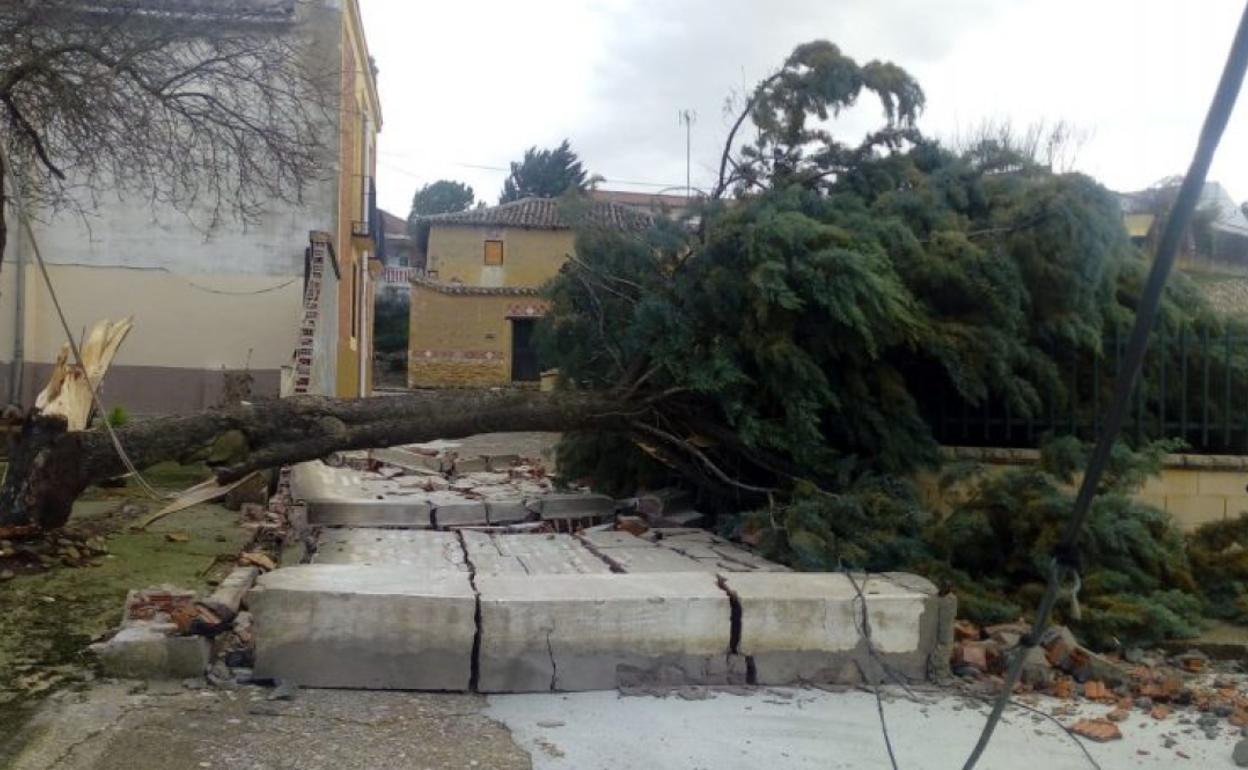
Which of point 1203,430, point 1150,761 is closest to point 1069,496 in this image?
point 1203,430

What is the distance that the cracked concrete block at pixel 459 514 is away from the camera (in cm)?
871

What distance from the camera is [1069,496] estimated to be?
654 cm

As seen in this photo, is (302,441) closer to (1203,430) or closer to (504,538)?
(504,538)

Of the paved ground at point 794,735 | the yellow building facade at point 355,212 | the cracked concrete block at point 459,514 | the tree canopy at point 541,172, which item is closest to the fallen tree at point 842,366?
the cracked concrete block at point 459,514

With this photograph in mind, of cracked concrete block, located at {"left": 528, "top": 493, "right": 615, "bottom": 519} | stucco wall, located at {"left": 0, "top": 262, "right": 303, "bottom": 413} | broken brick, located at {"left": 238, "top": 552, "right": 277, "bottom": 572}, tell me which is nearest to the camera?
broken brick, located at {"left": 238, "top": 552, "right": 277, "bottom": 572}

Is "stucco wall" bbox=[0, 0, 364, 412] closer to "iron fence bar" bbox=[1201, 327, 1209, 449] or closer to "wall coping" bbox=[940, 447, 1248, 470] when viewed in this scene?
"wall coping" bbox=[940, 447, 1248, 470]

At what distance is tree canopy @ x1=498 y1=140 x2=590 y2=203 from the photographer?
59688 millimetres

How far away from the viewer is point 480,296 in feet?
121

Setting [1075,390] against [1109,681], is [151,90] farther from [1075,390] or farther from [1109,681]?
[1109,681]

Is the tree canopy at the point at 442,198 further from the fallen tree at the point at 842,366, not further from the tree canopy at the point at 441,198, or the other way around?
the fallen tree at the point at 842,366

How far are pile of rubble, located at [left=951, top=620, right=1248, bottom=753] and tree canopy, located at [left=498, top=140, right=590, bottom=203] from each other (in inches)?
2126

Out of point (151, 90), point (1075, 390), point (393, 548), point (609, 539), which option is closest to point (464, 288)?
point (151, 90)

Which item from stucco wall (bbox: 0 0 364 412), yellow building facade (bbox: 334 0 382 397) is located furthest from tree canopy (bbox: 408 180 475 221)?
stucco wall (bbox: 0 0 364 412)

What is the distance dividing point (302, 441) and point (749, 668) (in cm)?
337
